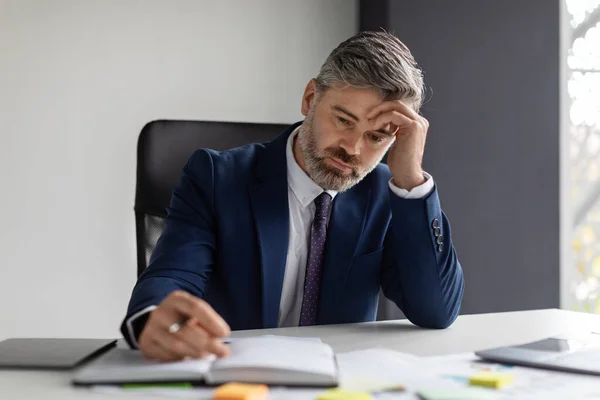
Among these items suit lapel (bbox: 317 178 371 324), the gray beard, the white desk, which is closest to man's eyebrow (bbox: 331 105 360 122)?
the gray beard

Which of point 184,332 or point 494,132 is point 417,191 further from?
point 494,132

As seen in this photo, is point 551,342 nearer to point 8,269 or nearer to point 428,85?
point 428,85

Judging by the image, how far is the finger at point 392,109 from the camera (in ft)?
5.25

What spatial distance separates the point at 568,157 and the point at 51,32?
2232 millimetres

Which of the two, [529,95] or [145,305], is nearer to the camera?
[145,305]

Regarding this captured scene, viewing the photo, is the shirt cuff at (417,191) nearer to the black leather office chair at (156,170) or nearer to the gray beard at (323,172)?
the gray beard at (323,172)

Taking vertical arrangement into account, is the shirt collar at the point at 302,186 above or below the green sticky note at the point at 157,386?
above

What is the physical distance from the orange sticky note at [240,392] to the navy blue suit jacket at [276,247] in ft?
1.93

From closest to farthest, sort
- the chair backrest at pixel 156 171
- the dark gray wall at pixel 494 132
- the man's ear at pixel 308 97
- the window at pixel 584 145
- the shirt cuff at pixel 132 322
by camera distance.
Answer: the shirt cuff at pixel 132 322 < the man's ear at pixel 308 97 < the chair backrest at pixel 156 171 < the dark gray wall at pixel 494 132 < the window at pixel 584 145

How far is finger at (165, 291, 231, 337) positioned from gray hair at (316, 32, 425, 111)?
0.75 metres

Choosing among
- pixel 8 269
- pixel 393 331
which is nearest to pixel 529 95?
pixel 393 331

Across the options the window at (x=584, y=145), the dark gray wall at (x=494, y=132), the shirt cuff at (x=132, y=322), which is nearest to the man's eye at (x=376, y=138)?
the shirt cuff at (x=132, y=322)

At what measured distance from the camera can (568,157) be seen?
3.27 m

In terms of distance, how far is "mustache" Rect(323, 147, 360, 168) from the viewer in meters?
1.64
